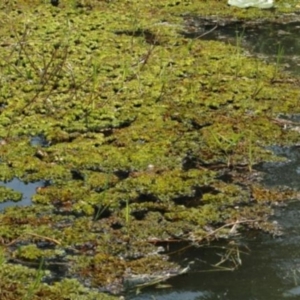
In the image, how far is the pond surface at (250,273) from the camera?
2.64 metres

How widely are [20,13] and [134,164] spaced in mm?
2791

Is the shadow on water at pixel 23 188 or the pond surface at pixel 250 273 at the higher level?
the pond surface at pixel 250 273

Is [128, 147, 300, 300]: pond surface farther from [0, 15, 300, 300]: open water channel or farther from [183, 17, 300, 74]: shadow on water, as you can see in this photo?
[183, 17, 300, 74]: shadow on water

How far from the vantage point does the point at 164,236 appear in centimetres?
297

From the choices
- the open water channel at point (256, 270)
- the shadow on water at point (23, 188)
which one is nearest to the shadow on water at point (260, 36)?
the open water channel at point (256, 270)

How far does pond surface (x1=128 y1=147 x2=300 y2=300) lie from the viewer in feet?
8.66

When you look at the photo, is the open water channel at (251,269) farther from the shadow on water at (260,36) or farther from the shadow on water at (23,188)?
the shadow on water at (260,36)

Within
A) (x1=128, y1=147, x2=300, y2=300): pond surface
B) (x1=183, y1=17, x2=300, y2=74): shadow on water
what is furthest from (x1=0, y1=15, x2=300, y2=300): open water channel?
(x1=183, y1=17, x2=300, y2=74): shadow on water

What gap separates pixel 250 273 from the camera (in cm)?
275

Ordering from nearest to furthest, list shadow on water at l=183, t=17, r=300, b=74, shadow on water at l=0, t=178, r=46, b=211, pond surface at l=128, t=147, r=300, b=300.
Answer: pond surface at l=128, t=147, r=300, b=300
shadow on water at l=0, t=178, r=46, b=211
shadow on water at l=183, t=17, r=300, b=74

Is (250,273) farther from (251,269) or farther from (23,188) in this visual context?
(23,188)

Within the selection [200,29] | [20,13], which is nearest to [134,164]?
[200,29]

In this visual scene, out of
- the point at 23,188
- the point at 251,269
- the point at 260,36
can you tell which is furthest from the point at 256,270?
the point at 260,36

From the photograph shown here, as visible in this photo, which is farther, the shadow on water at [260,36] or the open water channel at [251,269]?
the shadow on water at [260,36]
